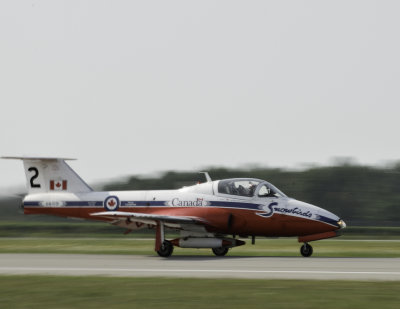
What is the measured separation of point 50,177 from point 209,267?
34.1 feet

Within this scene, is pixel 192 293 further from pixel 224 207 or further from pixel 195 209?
pixel 195 209

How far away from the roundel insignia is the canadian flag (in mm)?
1996

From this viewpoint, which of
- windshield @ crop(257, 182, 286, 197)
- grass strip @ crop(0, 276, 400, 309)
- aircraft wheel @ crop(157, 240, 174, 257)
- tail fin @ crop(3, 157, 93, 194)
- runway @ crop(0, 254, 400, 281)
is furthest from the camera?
tail fin @ crop(3, 157, 93, 194)

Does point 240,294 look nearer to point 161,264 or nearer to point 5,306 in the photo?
point 5,306

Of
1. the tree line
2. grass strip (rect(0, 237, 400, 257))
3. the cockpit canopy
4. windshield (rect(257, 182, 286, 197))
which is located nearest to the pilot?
the cockpit canopy

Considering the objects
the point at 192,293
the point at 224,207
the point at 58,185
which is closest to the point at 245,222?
the point at 224,207

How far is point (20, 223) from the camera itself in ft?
166

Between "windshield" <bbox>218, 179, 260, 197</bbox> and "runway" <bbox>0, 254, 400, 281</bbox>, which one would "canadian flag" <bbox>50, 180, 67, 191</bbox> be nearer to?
"runway" <bbox>0, 254, 400, 281</bbox>

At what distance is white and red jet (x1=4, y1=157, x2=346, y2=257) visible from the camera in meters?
23.7

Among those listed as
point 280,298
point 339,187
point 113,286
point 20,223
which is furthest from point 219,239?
point 339,187

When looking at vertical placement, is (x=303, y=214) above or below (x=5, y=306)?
above

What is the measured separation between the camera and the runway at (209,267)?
53.8 feet

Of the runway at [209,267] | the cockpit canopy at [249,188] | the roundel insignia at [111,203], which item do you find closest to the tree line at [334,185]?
the roundel insignia at [111,203]

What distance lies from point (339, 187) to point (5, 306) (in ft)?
206
